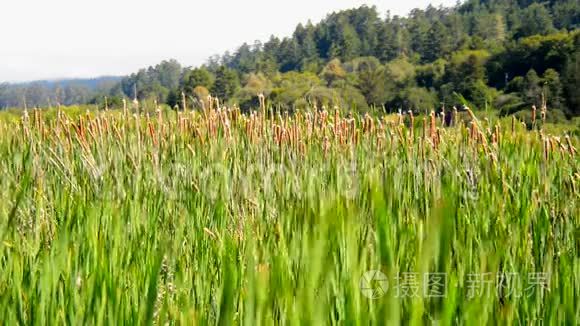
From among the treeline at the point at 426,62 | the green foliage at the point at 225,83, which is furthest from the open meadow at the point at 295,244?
the green foliage at the point at 225,83

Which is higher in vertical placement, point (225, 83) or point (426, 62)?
point (426, 62)

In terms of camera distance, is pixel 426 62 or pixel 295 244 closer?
pixel 295 244

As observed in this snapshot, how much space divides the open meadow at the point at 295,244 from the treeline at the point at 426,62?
1.49 meters

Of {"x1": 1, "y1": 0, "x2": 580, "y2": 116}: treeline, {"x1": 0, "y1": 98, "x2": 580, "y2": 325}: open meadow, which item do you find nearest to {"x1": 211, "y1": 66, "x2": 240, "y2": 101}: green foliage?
{"x1": 1, "y1": 0, "x2": 580, "y2": 116}: treeline

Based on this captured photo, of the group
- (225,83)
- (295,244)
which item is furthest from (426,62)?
(295,244)

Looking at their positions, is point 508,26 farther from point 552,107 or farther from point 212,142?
point 212,142

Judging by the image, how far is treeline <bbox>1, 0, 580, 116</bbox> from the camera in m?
53.2

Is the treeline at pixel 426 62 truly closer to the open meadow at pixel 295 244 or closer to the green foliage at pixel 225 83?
the green foliage at pixel 225 83

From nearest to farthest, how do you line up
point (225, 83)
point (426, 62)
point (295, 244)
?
point (295, 244), point (225, 83), point (426, 62)

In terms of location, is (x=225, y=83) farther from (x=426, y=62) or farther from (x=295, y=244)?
(x=295, y=244)

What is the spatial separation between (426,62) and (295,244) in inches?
3862

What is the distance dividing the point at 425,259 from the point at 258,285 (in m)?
0.28

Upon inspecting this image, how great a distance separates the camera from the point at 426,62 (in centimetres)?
9619

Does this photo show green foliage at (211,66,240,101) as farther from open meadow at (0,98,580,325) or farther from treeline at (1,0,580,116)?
open meadow at (0,98,580,325)
